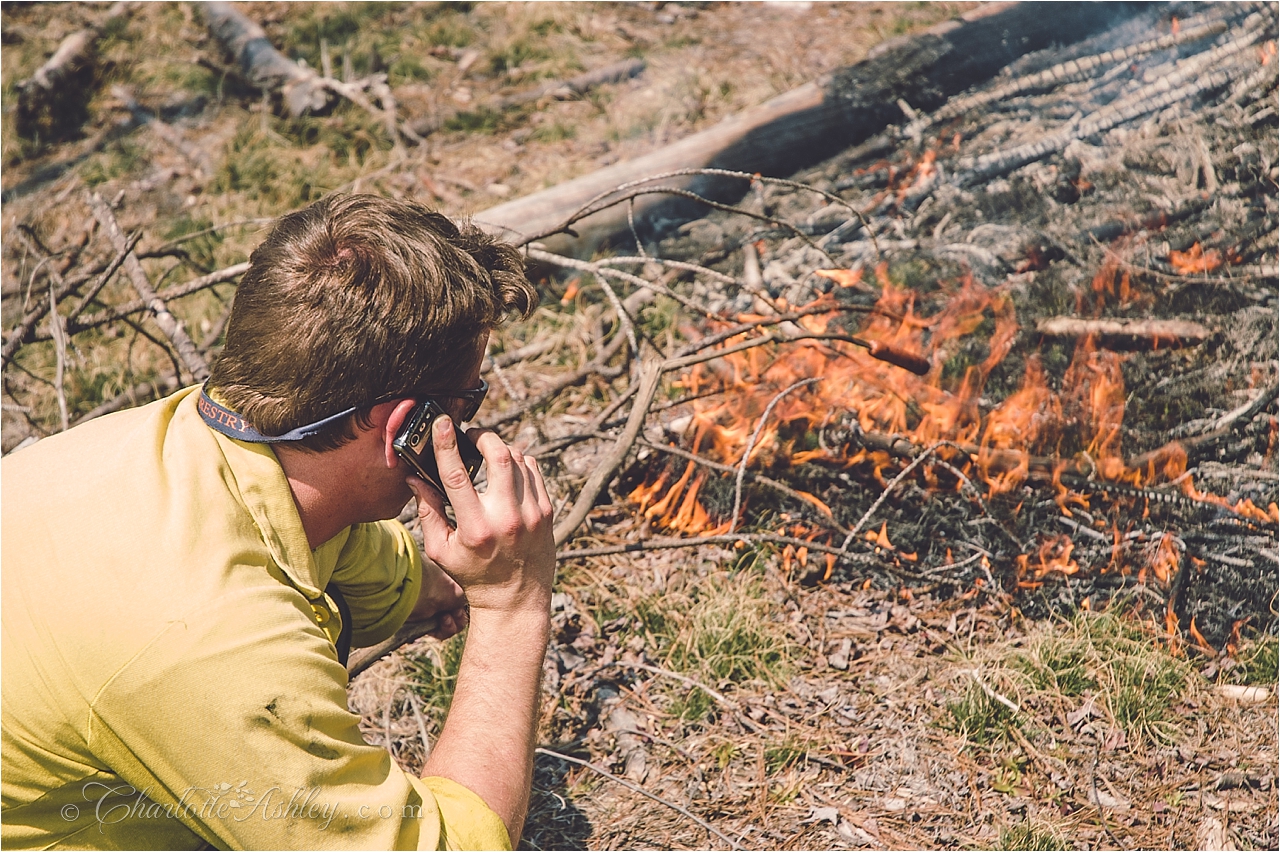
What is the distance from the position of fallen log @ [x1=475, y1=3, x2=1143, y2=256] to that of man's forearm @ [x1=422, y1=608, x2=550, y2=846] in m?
3.29

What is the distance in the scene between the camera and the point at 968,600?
3645 millimetres

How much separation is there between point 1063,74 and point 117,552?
6.87m

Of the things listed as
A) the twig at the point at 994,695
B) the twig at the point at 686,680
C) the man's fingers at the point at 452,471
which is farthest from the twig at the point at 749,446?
the man's fingers at the point at 452,471

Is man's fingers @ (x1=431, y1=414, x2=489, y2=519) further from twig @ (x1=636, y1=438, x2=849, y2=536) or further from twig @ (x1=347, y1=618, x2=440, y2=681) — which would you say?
twig @ (x1=636, y1=438, x2=849, y2=536)

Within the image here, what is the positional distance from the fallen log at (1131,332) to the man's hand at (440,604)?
10.2ft

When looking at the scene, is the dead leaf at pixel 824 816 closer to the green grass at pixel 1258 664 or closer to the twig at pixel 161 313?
the green grass at pixel 1258 664

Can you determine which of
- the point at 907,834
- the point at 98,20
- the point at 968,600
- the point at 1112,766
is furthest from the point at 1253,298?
the point at 98,20

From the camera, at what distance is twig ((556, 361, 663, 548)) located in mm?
3416

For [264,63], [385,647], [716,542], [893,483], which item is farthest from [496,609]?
[264,63]

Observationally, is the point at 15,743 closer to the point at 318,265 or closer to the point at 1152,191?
the point at 318,265

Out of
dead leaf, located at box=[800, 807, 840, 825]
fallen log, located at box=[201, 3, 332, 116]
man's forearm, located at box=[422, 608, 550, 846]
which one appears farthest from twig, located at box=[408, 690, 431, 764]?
fallen log, located at box=[201, 3, 332, 116]

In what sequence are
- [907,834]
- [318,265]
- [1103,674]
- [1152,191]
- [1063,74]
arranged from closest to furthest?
[318,265], [907,834], [1103,674], [1152,191], [1063,74]

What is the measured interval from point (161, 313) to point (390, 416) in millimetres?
2395

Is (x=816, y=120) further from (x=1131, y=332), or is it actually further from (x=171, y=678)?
(x=171, y=678)
